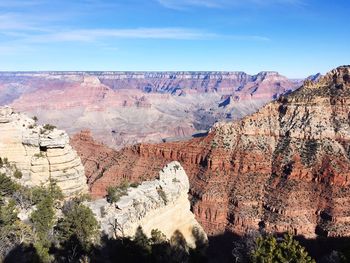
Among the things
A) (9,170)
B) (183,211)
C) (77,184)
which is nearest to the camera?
(9,170)

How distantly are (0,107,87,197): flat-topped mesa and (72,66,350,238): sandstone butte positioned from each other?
35.2 m

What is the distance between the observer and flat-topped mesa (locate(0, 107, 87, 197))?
4103 cm

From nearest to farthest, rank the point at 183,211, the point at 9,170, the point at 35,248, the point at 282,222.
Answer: the point at 35,248 → the point at 9,170 → the point at 183,211 → the point at 282,222

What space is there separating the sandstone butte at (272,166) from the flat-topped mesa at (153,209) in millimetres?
20743

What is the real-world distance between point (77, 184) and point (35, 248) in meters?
12.4

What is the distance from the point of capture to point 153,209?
143 feet

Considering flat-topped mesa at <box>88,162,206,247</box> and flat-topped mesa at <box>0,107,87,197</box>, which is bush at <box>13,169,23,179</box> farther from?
flat-topped mesa at <box>88,162,206,247</box>

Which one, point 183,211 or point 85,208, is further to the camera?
point 183,211

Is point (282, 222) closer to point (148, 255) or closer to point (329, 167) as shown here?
point (329, 167)

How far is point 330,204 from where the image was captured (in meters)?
66.4

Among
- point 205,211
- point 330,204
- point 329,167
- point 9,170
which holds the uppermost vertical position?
point 9,170

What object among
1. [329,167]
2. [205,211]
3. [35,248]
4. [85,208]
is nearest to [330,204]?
[329,167]

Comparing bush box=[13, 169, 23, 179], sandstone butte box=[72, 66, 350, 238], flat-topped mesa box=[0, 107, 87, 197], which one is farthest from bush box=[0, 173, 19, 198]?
sandstone butte box=[72, 66, 350, 238]

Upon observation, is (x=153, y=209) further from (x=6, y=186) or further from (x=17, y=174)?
(x=6, y=186)
